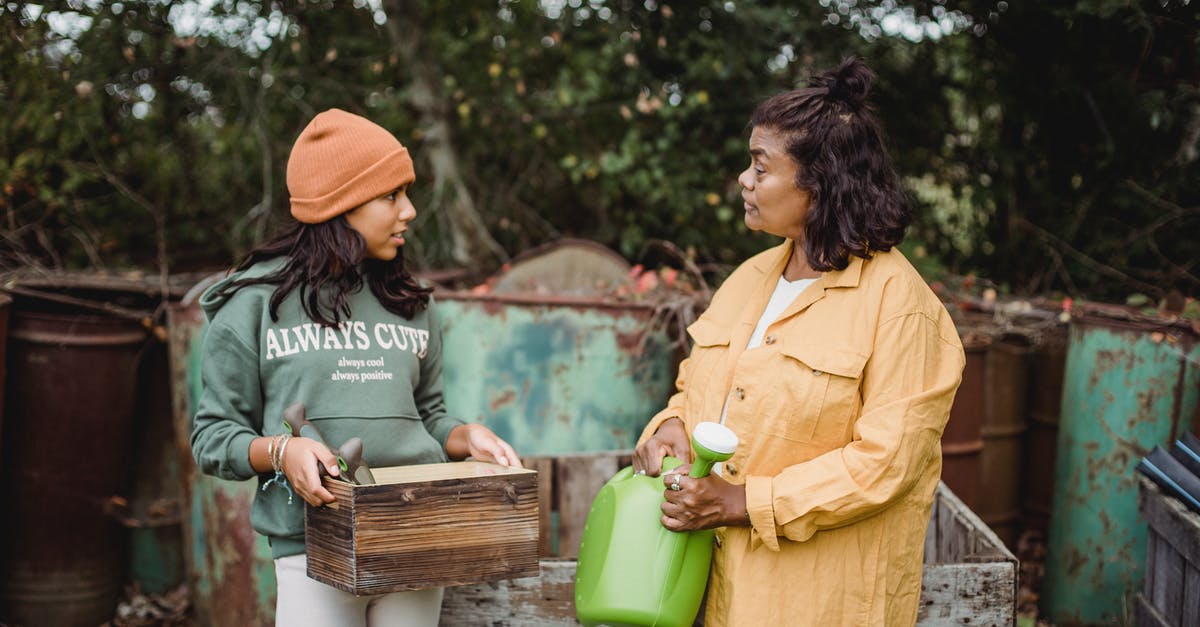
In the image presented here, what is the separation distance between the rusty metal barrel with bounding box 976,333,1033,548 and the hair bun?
2.52m

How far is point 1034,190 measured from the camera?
5.41 metres

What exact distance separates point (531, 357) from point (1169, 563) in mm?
2091

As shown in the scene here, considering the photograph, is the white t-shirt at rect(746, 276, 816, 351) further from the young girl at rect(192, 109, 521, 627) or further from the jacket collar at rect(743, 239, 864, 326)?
the young girl at rect(192, 109, 521, 627)

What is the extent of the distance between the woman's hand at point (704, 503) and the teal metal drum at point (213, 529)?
184 centimetres

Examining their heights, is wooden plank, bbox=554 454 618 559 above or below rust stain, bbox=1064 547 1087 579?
above

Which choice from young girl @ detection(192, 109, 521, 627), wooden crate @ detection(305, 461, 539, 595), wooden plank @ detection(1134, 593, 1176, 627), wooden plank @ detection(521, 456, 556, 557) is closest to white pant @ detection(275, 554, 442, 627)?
young girl @ detection(192, 109, 521, 627)

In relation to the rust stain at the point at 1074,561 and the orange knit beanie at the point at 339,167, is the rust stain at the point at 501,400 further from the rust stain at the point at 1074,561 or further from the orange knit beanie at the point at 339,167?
the rust stain at the point at 1074,561

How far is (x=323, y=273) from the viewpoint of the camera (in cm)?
201

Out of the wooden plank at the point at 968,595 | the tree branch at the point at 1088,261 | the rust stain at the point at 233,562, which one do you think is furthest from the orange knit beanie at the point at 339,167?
the tree branch at the point at 1088,261

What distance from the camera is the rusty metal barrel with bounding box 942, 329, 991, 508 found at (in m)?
3.63

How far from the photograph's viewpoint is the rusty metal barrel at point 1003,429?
160 inches

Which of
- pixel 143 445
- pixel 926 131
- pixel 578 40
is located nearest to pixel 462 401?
pixel 143 445

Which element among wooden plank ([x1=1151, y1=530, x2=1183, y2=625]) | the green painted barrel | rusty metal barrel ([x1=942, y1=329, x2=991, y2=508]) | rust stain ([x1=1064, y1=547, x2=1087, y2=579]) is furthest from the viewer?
rusty metal barrel ([x1=942, y1=329, x2=991, y2=508])

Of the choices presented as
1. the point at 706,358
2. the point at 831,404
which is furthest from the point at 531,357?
the point at 831,404
